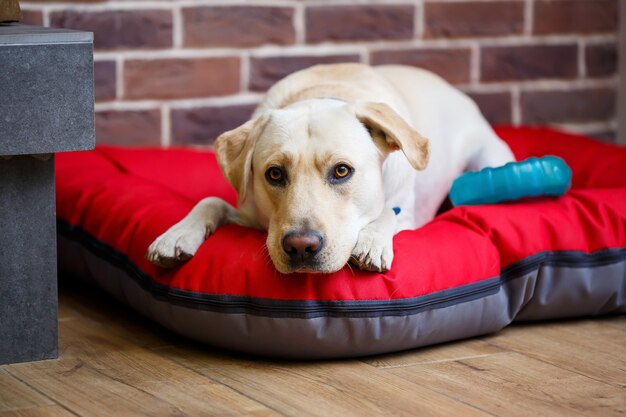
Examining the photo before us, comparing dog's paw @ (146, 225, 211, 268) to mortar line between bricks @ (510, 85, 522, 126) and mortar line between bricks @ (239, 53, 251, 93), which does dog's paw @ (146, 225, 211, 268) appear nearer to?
mortar line between bricks @ (239, 53, 251, 93)

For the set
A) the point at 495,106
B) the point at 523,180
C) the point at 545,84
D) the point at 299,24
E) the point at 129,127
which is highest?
the point at 299,24

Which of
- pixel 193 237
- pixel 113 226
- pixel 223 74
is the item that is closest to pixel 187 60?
pixel 223 74

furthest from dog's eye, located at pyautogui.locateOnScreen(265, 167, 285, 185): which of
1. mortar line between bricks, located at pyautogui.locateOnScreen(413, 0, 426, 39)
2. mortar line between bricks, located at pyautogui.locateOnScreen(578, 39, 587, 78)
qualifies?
mortar line between bricks, located at pyautogui.locateOnScreen(578, 39, 587, 78)

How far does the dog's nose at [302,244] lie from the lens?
84.9 inches

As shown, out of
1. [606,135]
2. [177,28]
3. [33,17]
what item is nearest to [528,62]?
[606,135]

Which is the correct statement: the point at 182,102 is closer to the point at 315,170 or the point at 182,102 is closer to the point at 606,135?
the point at 315,170

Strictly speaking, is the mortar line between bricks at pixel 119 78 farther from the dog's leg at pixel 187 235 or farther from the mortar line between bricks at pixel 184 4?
the dog's leg at pixel 187 235

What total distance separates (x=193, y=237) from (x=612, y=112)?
2816 millimetres

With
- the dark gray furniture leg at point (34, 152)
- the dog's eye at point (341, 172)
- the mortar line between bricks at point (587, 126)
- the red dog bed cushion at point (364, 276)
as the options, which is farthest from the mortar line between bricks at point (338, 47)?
the dog's eye at point (341, 172)

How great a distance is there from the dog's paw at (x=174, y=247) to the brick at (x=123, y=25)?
55.7 inches

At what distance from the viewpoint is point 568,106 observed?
4480 mm

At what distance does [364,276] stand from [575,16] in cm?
261

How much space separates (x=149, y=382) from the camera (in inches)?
85.0

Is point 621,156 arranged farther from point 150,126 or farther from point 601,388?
point 150,126
